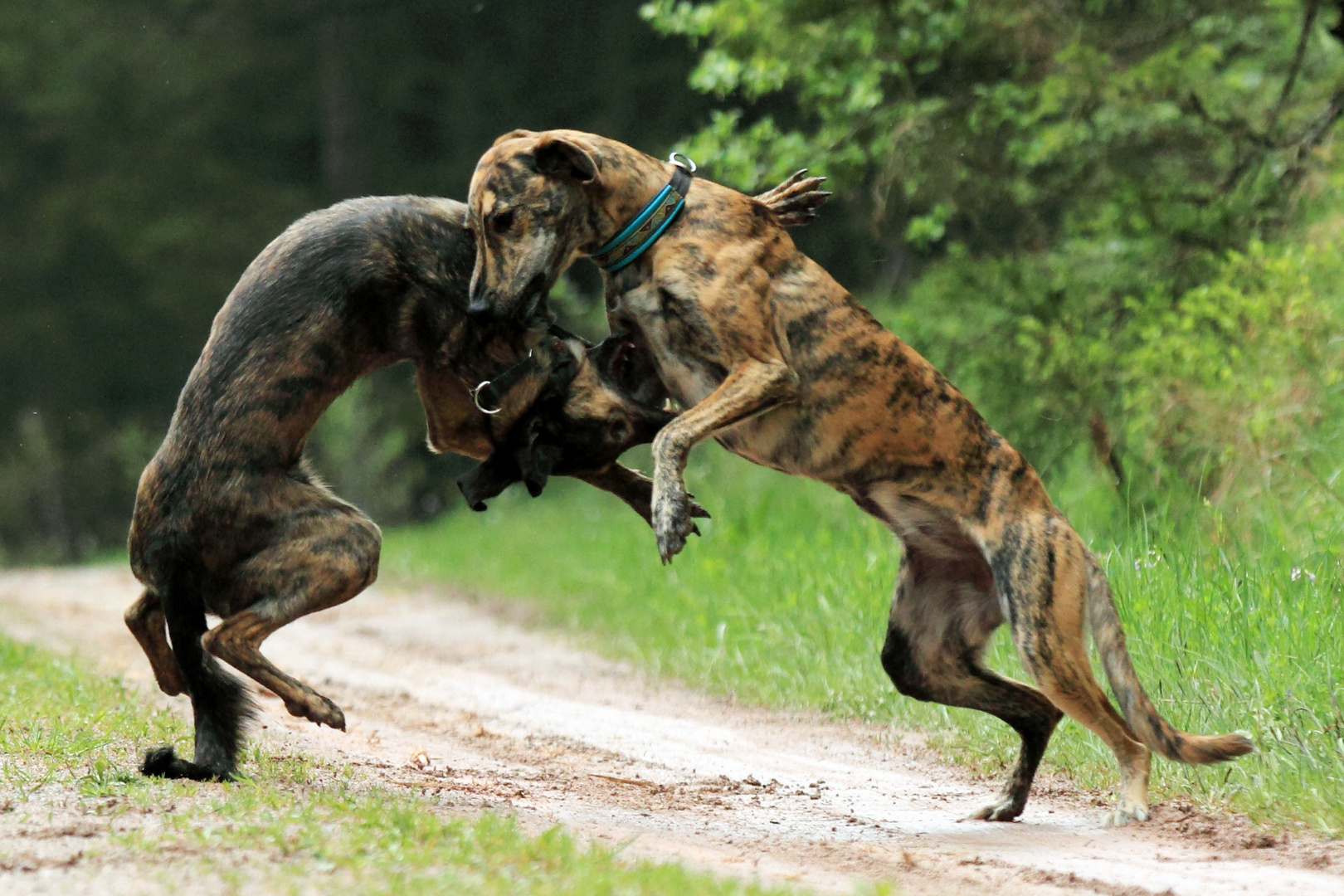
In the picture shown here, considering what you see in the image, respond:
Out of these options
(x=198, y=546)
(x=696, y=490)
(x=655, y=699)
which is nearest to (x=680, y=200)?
(x=198, y=546)

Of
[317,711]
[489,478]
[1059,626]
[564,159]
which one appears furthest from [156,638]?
[1059,626]

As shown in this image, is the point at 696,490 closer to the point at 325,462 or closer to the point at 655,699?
the point at 655,699

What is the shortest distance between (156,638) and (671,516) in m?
1.91

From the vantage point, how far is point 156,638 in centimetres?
497

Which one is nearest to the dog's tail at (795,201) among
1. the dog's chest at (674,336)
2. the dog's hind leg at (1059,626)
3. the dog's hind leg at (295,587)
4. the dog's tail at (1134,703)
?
the dog's chest at (674,336)

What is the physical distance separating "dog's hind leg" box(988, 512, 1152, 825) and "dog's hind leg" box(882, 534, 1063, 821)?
292mm

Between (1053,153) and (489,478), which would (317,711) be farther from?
(1053,153)

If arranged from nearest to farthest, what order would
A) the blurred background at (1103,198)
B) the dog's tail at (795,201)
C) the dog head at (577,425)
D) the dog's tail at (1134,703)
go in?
the dog's tail at (1134,703), the dog head at (577,425), the dog's tail at (795,201), the blurred background at (1103,198)

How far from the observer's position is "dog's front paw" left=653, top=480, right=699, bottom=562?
4.42m

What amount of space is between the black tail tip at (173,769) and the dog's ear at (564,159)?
222 centimetres

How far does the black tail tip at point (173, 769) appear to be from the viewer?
14.6 ft

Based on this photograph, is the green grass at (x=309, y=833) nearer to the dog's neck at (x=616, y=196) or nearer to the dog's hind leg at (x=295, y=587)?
the dog's hind leg at (x=295, y=587)

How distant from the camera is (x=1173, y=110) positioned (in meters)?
8.86

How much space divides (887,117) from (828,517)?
9.45 feet
